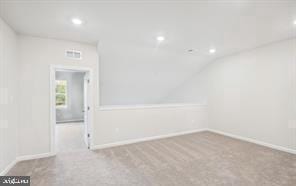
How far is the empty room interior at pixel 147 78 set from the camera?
244 cm

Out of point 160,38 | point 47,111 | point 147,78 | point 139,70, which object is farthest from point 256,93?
point 47,111

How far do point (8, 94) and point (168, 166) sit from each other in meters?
3.33

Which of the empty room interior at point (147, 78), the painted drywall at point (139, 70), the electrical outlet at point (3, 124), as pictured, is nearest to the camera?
the empty room interior at point (147, 78)

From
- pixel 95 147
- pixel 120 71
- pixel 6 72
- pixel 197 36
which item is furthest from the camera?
pixel 120 71

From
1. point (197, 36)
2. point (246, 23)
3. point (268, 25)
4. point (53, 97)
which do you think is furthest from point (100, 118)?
point (268, 25)

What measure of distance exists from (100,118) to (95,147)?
2.48 ft

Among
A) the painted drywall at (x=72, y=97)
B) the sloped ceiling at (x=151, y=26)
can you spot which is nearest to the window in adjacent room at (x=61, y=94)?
the painted drywall at (x=72, y=97)

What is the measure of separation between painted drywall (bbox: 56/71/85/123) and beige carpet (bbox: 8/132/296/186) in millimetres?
4638

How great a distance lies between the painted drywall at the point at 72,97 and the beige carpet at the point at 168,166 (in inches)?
183

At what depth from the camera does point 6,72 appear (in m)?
2.72

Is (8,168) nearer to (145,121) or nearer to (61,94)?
(145,121)

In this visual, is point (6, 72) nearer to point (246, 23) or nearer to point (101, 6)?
point (101, 6)

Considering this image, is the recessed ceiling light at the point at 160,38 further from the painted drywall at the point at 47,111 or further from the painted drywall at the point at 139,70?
the painted drywall at the point at 47,111

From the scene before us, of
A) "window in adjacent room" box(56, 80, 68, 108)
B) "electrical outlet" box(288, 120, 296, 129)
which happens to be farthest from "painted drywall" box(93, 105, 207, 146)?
"window in adjacent room" box(56, 80, 68, 108)
